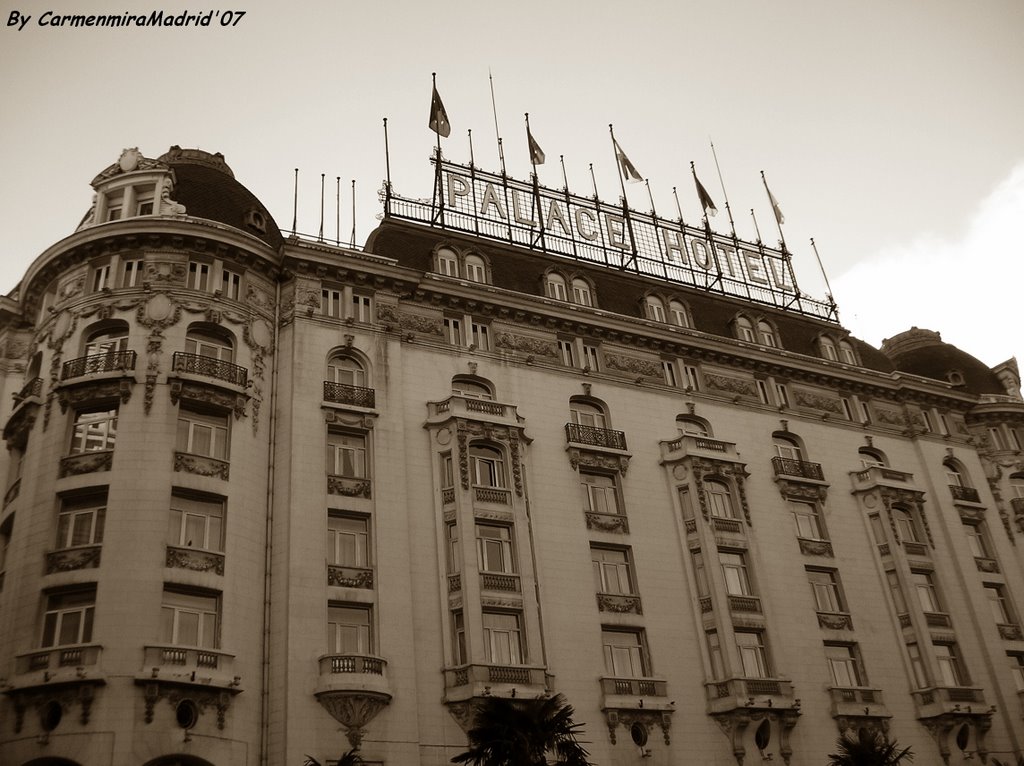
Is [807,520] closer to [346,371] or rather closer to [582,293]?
[582,293]

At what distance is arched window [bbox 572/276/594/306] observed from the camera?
2105 inches

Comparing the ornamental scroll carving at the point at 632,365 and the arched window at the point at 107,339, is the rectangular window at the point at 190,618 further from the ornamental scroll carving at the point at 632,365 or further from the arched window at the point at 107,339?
the ornamental scroll carving at the point at 632,365

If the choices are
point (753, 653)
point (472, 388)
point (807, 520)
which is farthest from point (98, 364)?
point (807, 520)

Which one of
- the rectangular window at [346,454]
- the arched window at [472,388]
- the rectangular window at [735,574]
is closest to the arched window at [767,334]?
the rectangular window at [735,574]

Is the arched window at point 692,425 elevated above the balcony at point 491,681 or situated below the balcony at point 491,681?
above

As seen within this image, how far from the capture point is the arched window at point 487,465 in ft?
143

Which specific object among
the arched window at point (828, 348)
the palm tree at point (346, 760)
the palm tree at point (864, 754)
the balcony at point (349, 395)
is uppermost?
the arched window at point (828, 348)

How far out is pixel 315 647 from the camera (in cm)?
3631

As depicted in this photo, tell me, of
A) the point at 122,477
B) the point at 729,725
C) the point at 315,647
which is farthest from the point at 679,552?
the point at 122,477

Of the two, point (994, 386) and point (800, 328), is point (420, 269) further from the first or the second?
point (994, 386)

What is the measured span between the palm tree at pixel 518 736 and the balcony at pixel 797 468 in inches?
951

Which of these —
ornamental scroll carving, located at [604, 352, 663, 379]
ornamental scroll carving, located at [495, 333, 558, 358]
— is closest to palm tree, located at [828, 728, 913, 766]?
ornamental scroll carving, located at [604, 352, 663, 379]

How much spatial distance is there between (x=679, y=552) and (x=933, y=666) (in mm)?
14252

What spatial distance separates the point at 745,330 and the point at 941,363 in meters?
16.6
